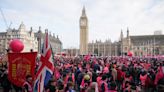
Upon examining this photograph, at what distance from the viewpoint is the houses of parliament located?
11812cm

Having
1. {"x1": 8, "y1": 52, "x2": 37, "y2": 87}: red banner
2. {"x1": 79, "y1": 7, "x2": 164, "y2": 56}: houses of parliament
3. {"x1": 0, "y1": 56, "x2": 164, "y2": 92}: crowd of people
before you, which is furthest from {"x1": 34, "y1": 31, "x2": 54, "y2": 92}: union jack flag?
{"x1": 79, "y1": 7, "x2": 164, "y2": 56}: houses of parliament

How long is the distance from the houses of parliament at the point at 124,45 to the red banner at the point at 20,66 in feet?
342

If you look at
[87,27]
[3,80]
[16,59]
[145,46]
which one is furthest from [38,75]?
[145,46]

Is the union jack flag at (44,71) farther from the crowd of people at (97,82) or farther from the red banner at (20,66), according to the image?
the red banner at (20,66)

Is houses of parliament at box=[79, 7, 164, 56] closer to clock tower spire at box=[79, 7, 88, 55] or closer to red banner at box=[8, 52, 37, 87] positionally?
clock tower spire at box=[79, 7, 88, 55]

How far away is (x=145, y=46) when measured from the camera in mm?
138625

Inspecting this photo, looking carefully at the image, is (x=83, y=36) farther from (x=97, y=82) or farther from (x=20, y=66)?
(x=20, y=66)

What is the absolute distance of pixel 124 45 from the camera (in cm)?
14338

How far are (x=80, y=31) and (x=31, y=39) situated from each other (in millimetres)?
19262

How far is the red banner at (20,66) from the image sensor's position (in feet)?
28.6

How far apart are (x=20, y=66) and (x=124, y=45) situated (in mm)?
136006

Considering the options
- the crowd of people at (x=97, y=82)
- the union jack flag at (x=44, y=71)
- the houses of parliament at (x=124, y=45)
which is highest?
the houses of parliament at (x=124, y=45)

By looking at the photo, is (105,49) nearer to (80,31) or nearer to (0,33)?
(80,31)

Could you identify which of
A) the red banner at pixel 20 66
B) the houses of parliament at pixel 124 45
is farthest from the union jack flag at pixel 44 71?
the houses of parliament at pixel 124 45
